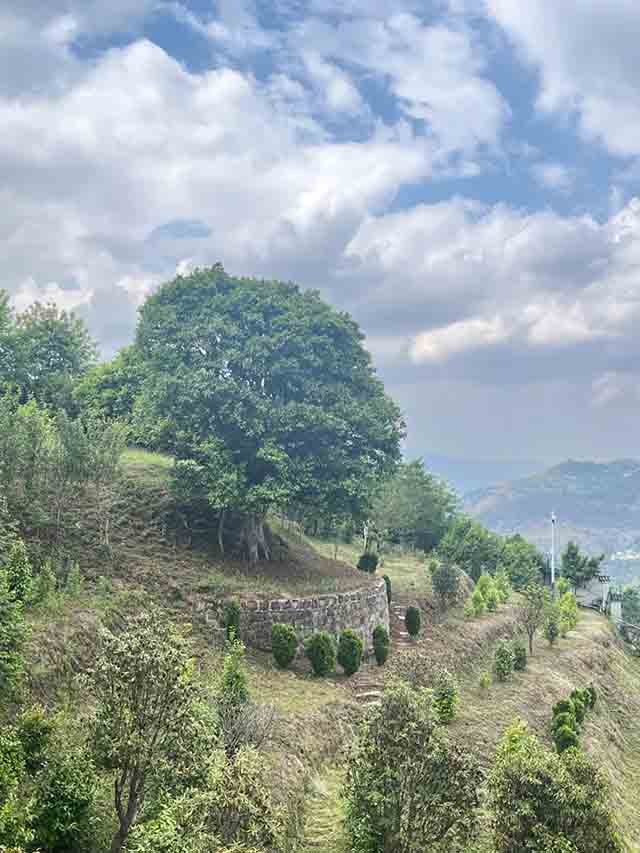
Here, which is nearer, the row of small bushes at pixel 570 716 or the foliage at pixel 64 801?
the foliage at pixel 64 801

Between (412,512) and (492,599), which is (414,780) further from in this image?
(412,512)

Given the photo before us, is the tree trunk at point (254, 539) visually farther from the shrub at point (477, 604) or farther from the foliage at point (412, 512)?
the foliage at point (412, 512)

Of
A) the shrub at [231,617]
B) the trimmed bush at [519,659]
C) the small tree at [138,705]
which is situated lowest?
the trimmed bush at [519,659]

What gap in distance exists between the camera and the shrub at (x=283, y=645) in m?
26.2

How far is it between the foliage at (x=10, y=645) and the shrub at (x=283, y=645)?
11.9 m

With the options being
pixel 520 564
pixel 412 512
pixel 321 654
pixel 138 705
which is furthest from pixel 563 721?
pixel 520 564

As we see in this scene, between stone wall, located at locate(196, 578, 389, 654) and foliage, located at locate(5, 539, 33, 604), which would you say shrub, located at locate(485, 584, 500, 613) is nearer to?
stone wall, located at locate(196, 578, 389, 654)

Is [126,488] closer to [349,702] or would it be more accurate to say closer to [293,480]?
[293,480]

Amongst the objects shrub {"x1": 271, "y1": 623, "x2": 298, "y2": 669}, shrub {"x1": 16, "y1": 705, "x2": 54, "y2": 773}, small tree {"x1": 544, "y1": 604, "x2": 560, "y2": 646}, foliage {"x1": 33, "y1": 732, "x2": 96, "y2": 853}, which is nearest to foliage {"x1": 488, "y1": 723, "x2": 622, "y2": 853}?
foliage {"x1": 33, "y1": 732, "x2": 96, "y2": 853}

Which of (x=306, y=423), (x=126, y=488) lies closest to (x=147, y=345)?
(x=126, y=488)

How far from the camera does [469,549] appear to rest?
63.8 m

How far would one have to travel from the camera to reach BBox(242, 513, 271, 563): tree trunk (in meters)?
33.2

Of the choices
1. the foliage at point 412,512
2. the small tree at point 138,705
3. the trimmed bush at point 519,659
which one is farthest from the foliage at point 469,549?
the small tree at point 138,705

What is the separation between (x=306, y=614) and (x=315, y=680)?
3.28 m
